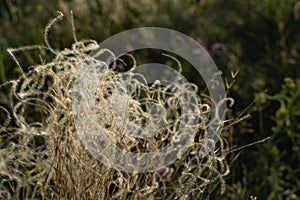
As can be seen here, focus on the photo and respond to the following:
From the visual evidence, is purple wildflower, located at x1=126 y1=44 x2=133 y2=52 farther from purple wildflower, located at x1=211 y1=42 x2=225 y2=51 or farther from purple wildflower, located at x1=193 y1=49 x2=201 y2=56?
purple wildflower, located at x1=211 y1=42 x2=225 y2=51

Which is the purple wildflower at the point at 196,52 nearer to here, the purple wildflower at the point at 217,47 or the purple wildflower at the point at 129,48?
the purple wildflower at the point at 217,47

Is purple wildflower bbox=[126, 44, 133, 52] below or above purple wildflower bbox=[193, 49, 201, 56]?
above

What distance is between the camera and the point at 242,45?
12.8 feet

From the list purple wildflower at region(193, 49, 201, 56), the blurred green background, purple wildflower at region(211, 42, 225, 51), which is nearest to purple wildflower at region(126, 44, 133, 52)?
the blurred green background

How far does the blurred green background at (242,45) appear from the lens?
9.14ft

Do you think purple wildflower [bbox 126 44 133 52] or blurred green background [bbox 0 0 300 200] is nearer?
blurred green background [bbox 0 0 300 200]

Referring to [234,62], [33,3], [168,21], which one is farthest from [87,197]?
[33,3]

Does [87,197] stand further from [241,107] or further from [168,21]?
[168,21]

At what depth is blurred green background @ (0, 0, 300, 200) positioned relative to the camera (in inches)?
110

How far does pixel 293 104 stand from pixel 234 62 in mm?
597

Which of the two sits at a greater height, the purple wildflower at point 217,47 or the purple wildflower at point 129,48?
the purple wildflower at point 129,48

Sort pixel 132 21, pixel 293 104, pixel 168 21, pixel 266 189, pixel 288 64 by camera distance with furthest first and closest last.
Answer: pixel 168 21 → pixel 132 21 → pixel 288 64 → pixel 293 104 → pixel 266 189

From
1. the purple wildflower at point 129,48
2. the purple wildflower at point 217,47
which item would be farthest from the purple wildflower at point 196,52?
the purple wildflower at point 129,48

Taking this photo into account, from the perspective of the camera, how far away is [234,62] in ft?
11.7
